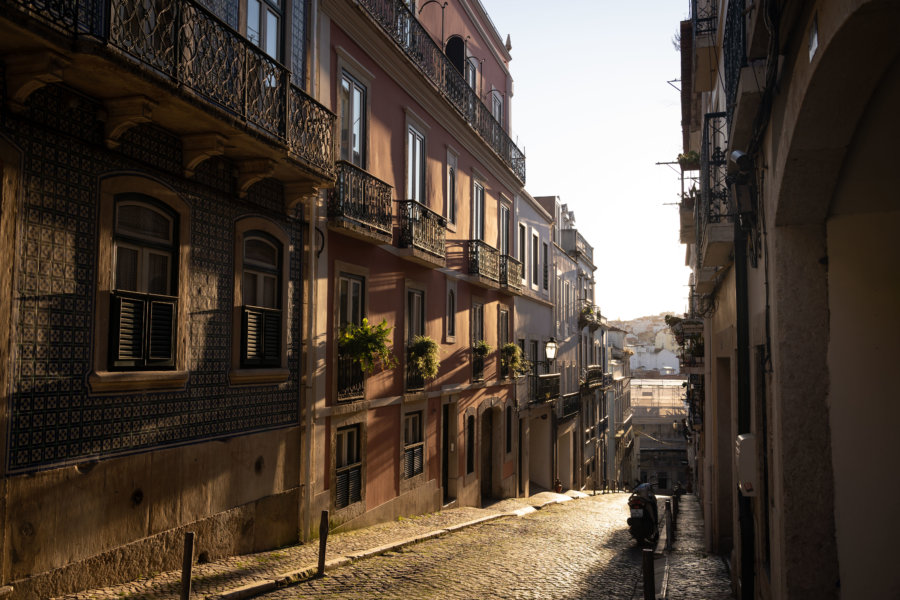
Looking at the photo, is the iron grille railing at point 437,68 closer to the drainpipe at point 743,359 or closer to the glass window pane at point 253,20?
the glass window pane at point 253,20

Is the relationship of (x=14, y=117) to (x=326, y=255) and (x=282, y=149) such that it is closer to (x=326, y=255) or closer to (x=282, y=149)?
(x=282, y=149)

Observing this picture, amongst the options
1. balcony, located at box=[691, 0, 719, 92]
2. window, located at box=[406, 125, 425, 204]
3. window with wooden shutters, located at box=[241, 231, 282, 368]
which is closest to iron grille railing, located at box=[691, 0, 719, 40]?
balcony, located at box=[691, 0, 719, 92]

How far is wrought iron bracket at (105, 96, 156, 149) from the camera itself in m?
7.60

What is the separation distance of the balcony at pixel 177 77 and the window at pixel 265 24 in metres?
0.93

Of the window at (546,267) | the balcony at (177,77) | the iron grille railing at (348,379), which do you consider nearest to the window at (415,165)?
the iron grille railing at (348,379)

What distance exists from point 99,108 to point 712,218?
7618mm

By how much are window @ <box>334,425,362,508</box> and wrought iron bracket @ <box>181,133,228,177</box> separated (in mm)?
5735

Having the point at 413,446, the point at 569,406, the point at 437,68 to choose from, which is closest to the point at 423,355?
the point at 413,446

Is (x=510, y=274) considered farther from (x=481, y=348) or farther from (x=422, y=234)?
(x=422, y=234)

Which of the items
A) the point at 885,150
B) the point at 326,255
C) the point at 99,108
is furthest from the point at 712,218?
the point at 99,108

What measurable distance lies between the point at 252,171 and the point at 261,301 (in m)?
1.97

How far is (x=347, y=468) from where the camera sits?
13.2 meters

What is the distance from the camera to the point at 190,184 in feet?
30.3

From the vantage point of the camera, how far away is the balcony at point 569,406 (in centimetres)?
3131
